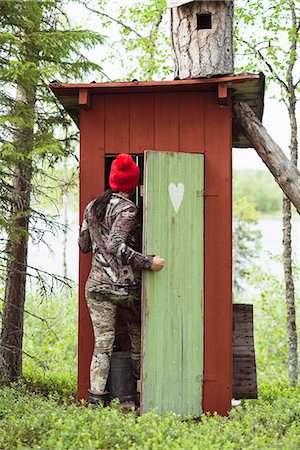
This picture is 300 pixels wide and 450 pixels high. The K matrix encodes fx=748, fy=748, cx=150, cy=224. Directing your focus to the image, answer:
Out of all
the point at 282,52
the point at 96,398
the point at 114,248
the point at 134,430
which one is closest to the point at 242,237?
the point at 282,52

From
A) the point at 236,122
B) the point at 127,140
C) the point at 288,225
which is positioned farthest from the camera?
the point at 288,225

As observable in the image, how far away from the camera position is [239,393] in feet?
27.4

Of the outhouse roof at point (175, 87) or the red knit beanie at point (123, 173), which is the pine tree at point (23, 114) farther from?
the red knit beanie at point (123, 173)

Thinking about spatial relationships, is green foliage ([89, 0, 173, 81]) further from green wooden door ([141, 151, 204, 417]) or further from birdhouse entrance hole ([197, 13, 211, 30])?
green wooden door ([141, 151, 204, 417])

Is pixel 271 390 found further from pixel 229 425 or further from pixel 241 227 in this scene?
pixel 241 227

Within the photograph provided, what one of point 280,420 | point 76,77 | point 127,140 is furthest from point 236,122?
point 280,420

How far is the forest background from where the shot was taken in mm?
6000

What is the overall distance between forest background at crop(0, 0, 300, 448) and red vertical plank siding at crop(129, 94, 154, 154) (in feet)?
6.17

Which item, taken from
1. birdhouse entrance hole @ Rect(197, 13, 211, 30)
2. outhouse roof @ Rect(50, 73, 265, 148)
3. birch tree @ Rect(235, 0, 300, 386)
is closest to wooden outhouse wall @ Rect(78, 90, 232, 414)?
outhouse roof @ Rect(50, 73, 265, 148)

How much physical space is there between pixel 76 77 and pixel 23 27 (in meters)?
1.28

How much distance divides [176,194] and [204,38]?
2162 mm

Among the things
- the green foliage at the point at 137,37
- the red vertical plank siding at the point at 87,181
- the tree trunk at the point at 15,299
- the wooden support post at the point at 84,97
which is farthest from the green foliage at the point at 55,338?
the wooden support post at the point at 84,97

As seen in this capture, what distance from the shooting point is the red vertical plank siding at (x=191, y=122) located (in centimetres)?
783

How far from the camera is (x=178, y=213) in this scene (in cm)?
754
